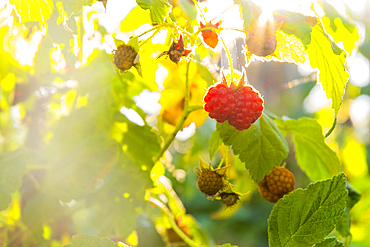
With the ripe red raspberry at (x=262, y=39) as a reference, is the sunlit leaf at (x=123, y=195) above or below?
below

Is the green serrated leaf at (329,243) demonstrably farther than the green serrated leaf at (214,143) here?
No

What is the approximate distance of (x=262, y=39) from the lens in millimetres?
361

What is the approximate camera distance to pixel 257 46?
37 centimetres

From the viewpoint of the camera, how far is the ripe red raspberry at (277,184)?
1.99ft

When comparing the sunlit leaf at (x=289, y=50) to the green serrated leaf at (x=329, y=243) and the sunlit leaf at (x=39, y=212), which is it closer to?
the green serrated leaf at (x=329, y=243)

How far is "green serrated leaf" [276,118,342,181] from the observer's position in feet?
2.09

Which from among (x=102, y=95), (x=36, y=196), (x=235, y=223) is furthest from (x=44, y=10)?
(x=235, y=223)

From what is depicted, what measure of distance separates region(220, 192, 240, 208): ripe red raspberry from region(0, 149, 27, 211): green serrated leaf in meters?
0.37

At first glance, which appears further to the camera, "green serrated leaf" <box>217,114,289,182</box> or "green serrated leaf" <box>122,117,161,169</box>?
Result: "green serrated leaf" <box>122,117,161,169</box>

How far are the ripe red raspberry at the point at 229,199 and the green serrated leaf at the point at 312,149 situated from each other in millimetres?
187

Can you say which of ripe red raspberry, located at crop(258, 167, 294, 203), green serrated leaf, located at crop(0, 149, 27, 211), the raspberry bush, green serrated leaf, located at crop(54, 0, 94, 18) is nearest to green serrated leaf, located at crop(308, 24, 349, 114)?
the raspberry bush

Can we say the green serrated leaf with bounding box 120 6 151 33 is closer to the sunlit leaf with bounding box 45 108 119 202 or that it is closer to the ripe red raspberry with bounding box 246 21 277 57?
the sunlit leaf with bounding box 45 108 119 202

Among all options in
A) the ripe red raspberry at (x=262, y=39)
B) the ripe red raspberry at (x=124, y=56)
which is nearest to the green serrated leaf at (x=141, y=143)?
the ripe red raspberry at (x=124, y=56)

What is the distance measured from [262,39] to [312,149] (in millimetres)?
405
